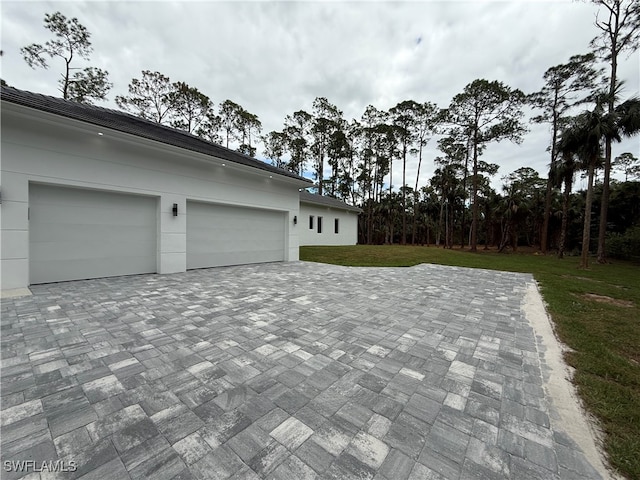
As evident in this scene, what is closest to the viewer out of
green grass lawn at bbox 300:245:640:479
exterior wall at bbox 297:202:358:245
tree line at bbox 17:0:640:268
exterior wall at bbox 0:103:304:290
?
green grass lawn at bbox 300:245:640:479

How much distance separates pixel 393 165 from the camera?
24781 millimetres

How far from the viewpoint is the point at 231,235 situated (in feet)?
26.0

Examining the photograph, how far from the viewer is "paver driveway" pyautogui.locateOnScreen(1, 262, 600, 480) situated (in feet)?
4.36

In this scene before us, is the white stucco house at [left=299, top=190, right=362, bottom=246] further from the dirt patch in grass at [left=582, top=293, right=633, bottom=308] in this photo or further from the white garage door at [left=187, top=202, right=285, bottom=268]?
the dirt patch in grass at [left=582, top=293, right=633, bottom=308]

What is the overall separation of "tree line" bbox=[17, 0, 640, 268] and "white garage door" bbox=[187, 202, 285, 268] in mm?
12254

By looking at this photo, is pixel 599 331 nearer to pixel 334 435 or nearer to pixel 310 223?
pixel 334 435

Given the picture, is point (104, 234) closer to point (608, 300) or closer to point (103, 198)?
point (103, 198)

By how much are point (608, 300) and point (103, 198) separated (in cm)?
1146

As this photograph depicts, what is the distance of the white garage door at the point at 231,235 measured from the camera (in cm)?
707

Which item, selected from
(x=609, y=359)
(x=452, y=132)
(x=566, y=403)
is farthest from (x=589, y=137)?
(x=566, y=403)

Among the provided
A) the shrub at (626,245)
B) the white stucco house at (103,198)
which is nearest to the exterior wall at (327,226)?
the white stucco house at (103,198)

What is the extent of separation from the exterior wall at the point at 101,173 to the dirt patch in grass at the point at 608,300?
8.96 metres

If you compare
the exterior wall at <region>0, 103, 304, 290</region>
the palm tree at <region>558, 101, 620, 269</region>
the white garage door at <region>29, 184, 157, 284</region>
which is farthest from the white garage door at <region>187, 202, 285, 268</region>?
the palm tree at <region>558, 101, 620, 269</region>

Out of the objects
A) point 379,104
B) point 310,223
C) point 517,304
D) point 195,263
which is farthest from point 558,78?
point 195,263
